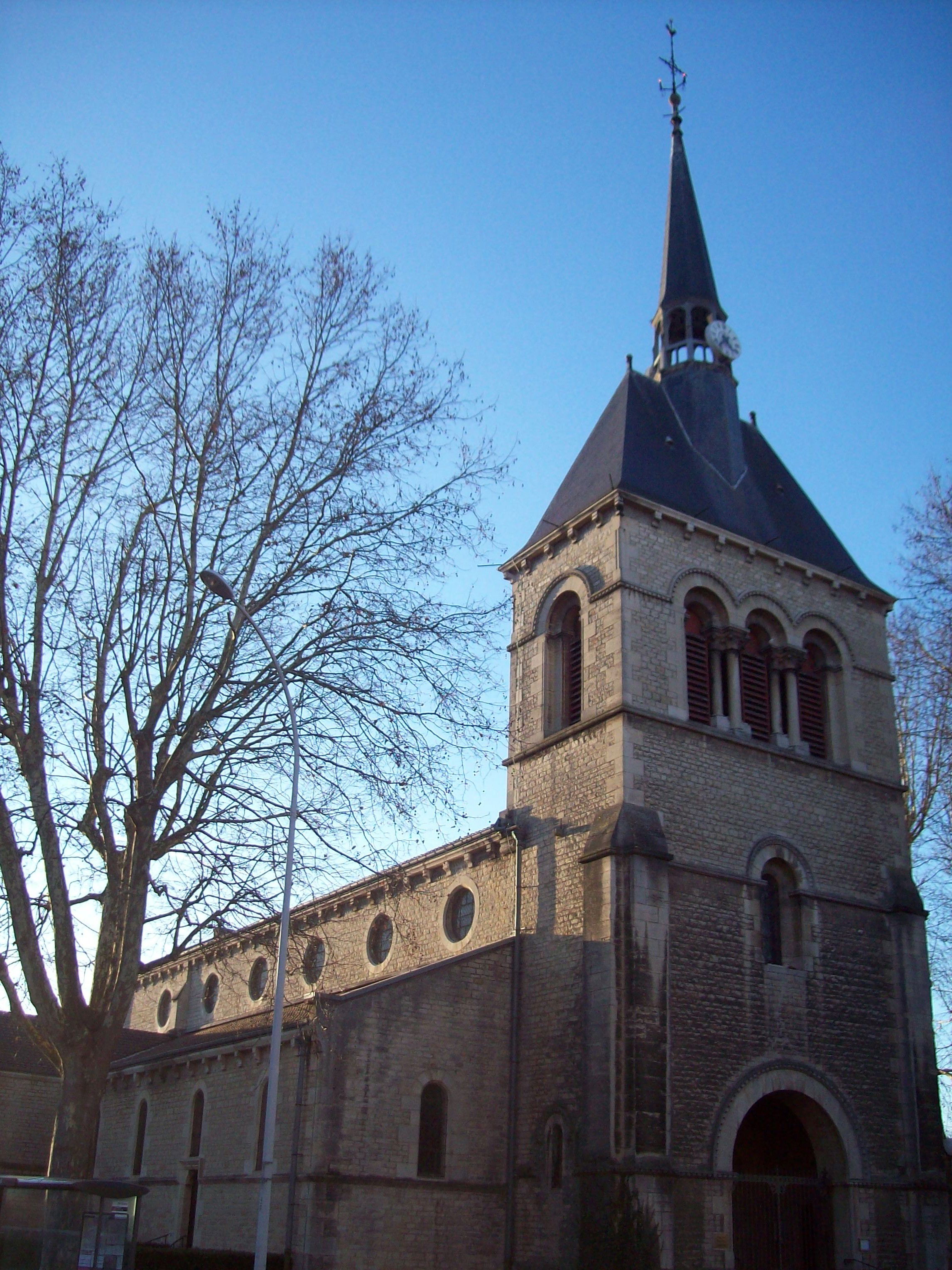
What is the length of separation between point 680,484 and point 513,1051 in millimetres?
11987

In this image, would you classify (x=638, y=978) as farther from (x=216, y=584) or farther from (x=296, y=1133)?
(x=216, y=584)

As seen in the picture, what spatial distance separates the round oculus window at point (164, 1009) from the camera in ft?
117

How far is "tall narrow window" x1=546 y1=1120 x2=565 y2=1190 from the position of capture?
63.1ft

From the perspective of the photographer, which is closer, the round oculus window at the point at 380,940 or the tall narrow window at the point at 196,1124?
the tall narrow window at the point at 196,1124

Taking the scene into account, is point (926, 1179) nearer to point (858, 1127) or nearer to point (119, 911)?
point (858, 1127)

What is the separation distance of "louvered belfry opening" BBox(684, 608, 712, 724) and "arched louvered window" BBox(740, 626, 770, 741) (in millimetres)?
742

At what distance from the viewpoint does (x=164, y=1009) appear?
36.2 metres

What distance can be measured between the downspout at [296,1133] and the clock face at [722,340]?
18888 mm

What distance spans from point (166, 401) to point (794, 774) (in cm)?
1384

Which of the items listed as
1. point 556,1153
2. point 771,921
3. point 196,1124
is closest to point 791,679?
point 771,921

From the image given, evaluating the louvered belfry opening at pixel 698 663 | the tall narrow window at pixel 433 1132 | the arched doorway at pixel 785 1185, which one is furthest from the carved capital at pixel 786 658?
the tall narrow window at pixel 433 1132

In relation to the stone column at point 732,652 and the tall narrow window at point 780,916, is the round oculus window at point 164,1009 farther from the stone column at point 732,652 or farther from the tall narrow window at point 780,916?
the stone column at point 732,652

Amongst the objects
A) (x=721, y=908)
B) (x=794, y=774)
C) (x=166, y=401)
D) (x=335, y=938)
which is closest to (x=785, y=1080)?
(x=721, y=908)

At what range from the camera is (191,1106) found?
24.3m
